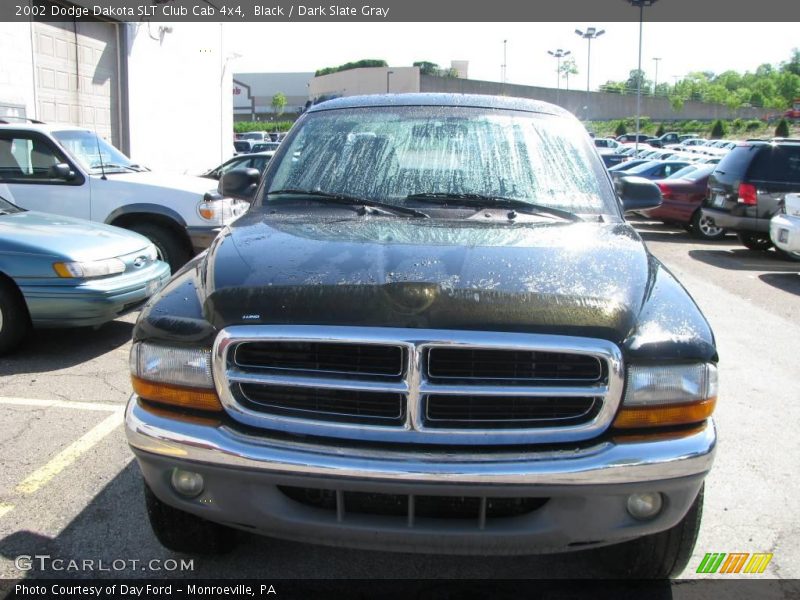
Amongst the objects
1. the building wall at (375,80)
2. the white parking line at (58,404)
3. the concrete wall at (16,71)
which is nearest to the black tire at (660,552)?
the white parking line at (58,404)

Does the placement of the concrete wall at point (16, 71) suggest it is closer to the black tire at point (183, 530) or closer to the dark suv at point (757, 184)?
the black tire at point (183, 530)

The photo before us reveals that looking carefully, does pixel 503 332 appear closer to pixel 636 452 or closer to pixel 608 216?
pixel 636 452

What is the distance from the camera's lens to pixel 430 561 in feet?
9.89

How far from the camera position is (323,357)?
2.35m

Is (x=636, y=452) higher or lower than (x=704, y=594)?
higher

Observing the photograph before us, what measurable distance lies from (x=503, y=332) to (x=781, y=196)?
36.8 ft

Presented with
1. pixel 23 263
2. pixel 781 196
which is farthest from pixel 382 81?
pixel 23 263

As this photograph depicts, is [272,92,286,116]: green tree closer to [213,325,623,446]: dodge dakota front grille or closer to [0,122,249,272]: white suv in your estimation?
[0,122,249,272]: white suv

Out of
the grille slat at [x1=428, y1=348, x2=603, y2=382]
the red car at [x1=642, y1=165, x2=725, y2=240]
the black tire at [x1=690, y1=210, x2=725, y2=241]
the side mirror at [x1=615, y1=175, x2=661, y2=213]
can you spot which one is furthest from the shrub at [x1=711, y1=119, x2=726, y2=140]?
the grille slat at [x1=428, y1=348, x2=603, y2=382]

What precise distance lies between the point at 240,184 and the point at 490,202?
1509mm

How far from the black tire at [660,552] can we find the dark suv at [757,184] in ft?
34.5

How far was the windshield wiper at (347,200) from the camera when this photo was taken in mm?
3320

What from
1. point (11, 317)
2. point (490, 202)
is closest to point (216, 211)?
point (11, 317)

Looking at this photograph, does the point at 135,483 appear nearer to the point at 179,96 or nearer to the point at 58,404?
the point at 58,404
